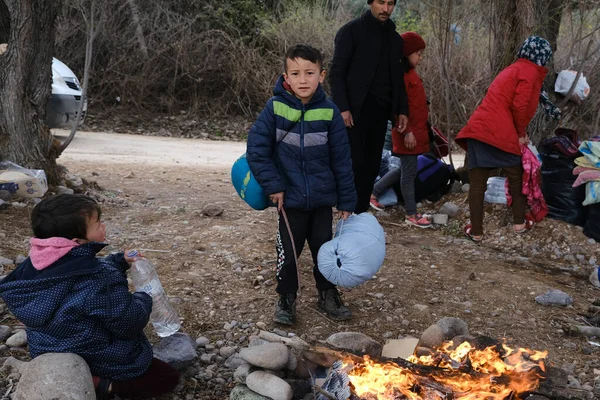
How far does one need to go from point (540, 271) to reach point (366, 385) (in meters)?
2.99

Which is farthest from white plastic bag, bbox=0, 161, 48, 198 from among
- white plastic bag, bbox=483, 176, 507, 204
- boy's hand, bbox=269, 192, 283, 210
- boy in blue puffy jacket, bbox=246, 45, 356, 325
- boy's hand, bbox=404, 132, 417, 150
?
white plastic bag, bbox=483, 176, 507, 204

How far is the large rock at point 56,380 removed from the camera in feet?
7.93

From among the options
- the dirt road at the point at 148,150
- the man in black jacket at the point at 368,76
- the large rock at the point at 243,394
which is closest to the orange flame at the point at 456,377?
the large rock at the point at 243,394

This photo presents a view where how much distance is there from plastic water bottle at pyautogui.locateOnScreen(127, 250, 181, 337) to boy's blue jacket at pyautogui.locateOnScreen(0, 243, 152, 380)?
54 cm

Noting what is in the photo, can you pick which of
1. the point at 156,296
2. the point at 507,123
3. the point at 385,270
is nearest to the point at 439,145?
the point at 507,123

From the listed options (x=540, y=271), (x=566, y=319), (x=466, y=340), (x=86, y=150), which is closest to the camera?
(x=466, y=340)

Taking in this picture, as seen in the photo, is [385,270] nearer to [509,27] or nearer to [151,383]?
[151,383]

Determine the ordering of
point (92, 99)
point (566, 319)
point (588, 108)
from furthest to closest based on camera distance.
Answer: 1. point (92, 99)
2. point (588, 108)
3. point (566, 319)

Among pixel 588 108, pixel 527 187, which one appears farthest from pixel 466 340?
pixel 588 108

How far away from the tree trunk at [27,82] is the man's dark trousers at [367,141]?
3178 mm

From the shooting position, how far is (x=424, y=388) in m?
2.61

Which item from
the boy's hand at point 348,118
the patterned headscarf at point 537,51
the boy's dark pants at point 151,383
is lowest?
the boy's dark pants at point 151,383

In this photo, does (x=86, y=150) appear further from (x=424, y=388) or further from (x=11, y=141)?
(x=424, y=388)

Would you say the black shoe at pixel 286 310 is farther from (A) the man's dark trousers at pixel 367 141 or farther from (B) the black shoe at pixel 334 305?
(A) the man's dark trousers at pixel 367 141
